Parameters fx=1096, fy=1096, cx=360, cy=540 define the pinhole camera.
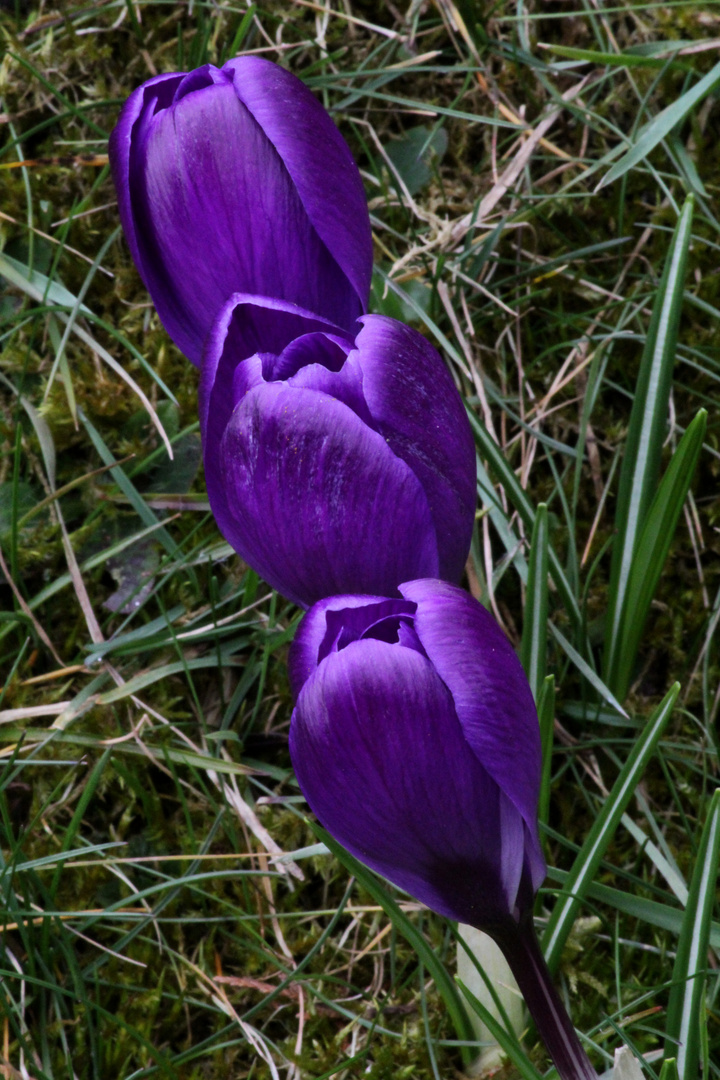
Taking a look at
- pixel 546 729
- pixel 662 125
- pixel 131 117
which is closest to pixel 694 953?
pixel 546 729

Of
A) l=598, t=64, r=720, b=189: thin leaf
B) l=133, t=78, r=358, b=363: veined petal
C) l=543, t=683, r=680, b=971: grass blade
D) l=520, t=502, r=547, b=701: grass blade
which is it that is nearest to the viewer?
l=133, t=78, r=358, b=363: veined petal

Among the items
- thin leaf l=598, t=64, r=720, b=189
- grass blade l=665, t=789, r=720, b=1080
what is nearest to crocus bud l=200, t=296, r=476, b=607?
grass blade l=665, t=789, r=720, b=1080

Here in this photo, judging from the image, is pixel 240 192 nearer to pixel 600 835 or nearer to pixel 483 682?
pixel 483 682

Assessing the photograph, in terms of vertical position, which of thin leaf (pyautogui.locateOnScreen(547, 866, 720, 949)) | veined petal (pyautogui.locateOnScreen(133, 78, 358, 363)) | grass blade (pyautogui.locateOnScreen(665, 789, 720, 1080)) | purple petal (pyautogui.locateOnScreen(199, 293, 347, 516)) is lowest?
thin leaf (pyautogui.locateOnScreen(547, 866, 720, 949))

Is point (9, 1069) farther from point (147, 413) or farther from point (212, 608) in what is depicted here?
point (147, 413)

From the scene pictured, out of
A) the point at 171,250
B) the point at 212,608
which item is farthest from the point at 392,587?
the point at 212,608

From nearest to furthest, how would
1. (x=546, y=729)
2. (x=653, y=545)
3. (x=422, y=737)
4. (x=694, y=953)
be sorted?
(x=422, y=737)
(x=694, y=953)
(x=546, y=729)
(x=653, y=545)

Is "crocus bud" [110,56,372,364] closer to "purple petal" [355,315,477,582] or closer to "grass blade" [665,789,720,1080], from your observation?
"purple petal" [355,315,477,582]

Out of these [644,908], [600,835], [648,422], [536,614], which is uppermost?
[648,422]
